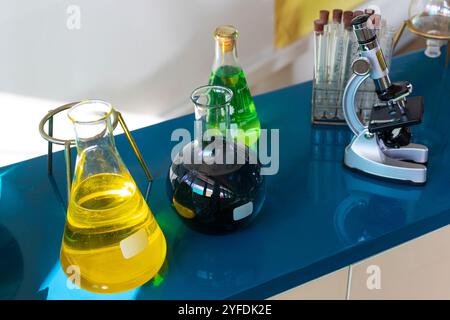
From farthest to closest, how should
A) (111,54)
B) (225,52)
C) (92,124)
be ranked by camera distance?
1. (111,54)
2. (225,52)
3. (92,124)

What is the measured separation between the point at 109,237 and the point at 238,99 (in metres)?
0.34

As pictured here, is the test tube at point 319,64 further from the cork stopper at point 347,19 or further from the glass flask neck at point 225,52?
the glass flask neck at point 225,52

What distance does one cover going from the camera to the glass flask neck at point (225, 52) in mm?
895

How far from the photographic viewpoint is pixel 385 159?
89 centimetres

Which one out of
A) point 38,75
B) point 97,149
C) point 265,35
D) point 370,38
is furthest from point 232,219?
point 265,35

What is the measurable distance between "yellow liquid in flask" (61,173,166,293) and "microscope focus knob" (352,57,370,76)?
0.36 metres

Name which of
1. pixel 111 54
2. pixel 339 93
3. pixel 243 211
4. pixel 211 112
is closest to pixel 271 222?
pixel 243 211

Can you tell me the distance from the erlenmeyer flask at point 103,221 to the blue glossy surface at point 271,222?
0.09ft

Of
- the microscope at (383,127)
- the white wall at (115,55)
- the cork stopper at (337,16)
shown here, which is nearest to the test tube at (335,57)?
the cork stopper at (337,16)

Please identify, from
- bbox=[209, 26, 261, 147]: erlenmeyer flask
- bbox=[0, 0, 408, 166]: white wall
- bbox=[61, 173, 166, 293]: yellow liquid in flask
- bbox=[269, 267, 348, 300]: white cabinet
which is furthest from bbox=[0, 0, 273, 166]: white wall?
bbox=[269, 267, 348, 300]: white cabinet

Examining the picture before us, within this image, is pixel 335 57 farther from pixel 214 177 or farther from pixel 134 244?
pixel 134 244
